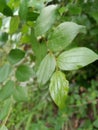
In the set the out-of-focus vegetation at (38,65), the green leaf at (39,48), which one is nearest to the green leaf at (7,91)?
the out-of-focus vegetation at (38,65)

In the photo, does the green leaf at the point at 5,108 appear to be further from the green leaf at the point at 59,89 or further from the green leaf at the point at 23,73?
the green leaf at the point at 59,89

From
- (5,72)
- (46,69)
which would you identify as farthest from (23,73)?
(46,69)

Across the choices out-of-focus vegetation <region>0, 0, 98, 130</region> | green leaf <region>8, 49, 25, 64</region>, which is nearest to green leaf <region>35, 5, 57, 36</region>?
out-of-focus vegetation <region>0, 0, 98, 130</region>

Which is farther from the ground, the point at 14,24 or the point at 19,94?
the point at 14,24

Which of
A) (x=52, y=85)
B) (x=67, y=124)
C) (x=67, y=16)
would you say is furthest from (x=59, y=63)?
(x=67, y=124)

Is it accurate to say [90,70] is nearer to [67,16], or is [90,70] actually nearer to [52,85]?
[67,16]

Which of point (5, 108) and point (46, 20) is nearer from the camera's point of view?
point (46, 20)

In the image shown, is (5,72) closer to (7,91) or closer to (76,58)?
(7,91)
